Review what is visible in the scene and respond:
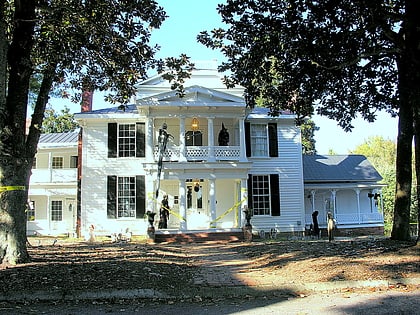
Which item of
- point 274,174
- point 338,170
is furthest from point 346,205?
point 274,174

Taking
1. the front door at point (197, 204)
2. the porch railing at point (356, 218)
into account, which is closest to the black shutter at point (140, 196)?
the front door at point (197, 204)

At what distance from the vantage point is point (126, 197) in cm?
2375

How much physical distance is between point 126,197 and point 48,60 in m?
12.4

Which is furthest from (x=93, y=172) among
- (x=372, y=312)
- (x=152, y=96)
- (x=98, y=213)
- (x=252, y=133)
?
(x=372, y=312)

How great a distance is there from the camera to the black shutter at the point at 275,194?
24.8 m

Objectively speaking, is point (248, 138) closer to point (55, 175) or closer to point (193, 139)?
point (193, 139)

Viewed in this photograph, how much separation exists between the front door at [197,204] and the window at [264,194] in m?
2.61

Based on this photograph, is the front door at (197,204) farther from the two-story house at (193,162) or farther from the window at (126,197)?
the window at (126,197)

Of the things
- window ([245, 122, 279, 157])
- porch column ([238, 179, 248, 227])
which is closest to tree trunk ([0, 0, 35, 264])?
porch column ([238, 179, 248, 227])

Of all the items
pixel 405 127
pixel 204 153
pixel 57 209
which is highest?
pixel 204 153

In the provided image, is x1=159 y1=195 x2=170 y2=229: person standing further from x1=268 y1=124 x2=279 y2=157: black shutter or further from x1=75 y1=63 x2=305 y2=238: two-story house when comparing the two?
x1=268 y1=124 x2=279 y2=157: black shutter

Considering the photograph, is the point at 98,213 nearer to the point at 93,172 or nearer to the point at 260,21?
the point at 93,172

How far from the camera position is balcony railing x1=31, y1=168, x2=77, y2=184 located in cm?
2809

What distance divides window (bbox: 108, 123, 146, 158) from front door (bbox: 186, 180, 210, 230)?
3476 millimetres
